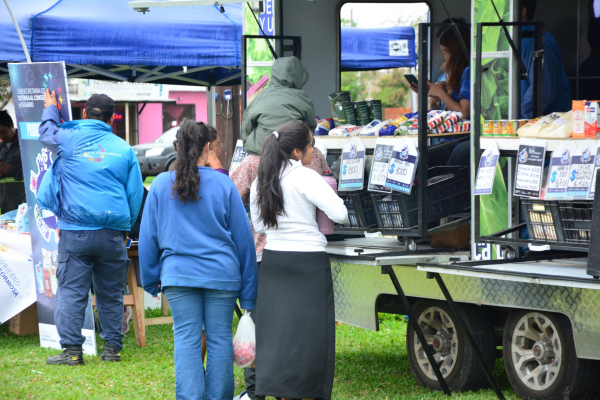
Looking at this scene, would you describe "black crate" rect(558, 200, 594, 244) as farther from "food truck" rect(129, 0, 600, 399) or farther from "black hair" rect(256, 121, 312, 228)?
"black hair" rect(256, 121, 312, 228)

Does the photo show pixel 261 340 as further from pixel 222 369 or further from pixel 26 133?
pixel 26 133

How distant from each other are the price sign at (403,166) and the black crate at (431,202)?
17 centimetres

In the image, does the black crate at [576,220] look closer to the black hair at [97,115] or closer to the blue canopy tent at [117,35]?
the black hair at [97,115]

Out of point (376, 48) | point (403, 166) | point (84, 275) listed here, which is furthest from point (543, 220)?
point (376, 48)

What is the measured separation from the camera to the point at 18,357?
6746 mm

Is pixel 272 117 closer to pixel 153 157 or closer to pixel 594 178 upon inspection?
pixel 594 178

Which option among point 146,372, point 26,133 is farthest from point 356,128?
point 26,133

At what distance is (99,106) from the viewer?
20.9 ft

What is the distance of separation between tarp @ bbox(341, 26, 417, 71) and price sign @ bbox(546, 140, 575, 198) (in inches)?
259

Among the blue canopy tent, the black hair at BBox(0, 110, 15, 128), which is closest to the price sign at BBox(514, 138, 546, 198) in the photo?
the blue canopy tent

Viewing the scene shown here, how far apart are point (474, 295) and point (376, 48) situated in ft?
22.1

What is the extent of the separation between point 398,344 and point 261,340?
319 centimetres

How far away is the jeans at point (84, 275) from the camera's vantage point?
6.20 metres

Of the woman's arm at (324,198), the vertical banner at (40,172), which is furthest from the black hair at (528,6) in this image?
the vertical banner at (40,172)
